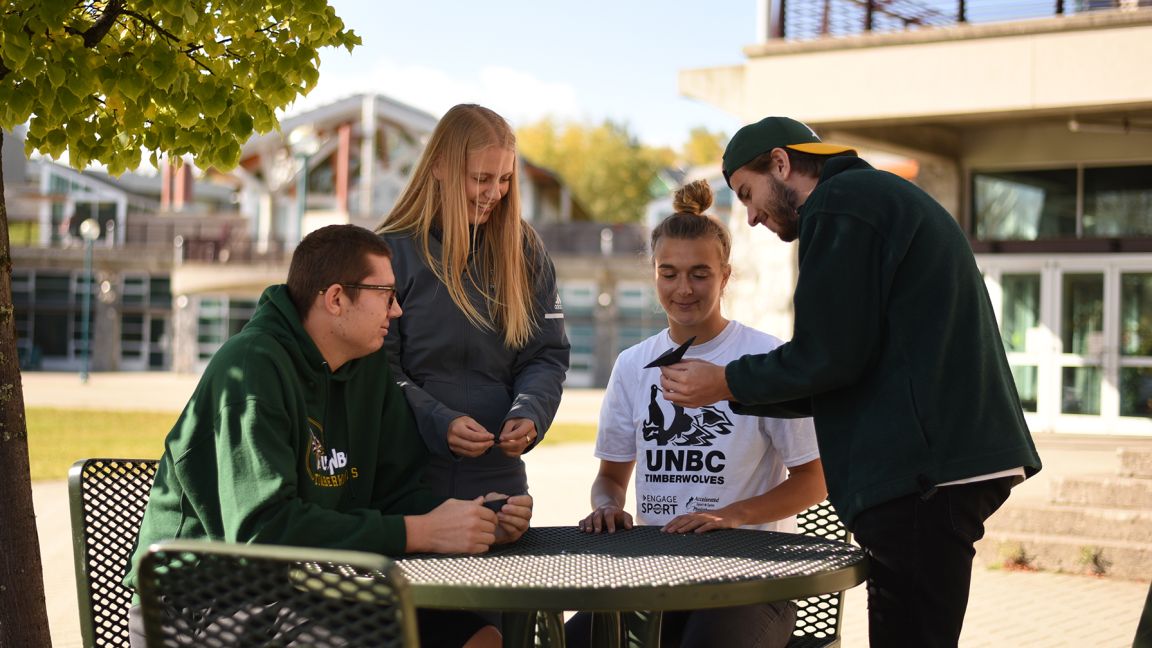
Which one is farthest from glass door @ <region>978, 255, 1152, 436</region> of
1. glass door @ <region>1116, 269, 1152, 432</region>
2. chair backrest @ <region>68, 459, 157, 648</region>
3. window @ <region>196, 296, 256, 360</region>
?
window @ <region>196, 296, 256, 360</region>

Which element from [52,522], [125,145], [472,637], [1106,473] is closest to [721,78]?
[1106,473]

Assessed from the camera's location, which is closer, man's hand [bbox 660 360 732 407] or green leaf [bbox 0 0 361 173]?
man's hand [bbox 660 360 732 407]

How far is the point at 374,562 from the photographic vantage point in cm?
199

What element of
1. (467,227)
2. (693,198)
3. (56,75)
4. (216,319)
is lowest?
(216,319)

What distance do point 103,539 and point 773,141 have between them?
6.80 ft

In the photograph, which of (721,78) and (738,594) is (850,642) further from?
(721,78)

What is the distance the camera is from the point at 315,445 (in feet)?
9.93

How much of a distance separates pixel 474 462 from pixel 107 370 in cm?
5515

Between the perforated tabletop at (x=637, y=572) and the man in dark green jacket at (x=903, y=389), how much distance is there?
5.8 inches

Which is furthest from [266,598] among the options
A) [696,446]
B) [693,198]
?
[693,198]

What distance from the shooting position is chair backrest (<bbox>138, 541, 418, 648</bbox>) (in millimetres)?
2084

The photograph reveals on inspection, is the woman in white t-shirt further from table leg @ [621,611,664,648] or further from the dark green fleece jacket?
the dark green fleece jacket

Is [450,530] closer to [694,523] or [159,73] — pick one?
[694,523]

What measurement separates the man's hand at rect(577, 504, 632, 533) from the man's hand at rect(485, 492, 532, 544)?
12.5 inches
